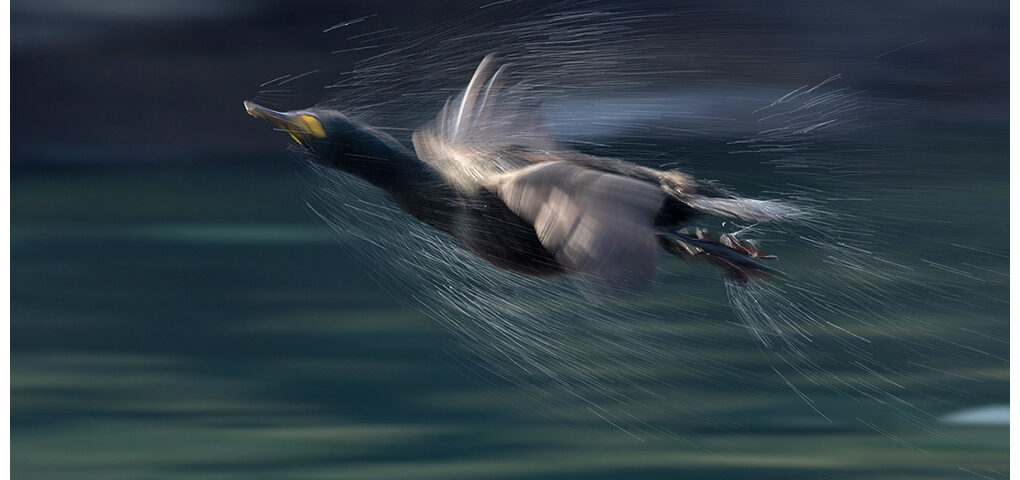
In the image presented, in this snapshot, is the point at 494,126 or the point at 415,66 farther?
the point at 415,66

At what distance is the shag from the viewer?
1.33m

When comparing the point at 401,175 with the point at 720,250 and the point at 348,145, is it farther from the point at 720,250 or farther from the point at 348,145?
the point at 720,250

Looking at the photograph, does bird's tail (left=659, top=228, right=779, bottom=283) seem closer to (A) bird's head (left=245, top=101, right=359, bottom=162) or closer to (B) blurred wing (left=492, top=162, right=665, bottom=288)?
(B) blurred wing (left=492, top=162, right=665, bottom=288)

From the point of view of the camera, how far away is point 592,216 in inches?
52.3

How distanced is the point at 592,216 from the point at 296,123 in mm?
465

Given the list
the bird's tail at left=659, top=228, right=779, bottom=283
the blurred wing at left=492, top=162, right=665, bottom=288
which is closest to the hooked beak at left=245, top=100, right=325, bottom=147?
the blurred wing at left=492, top=162, right=665, bottom=288

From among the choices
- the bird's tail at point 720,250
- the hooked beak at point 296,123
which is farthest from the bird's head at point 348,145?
the bird's tail at point 720,250

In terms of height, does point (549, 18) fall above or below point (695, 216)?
above

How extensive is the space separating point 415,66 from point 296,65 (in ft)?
0.74

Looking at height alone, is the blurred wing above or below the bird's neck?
below

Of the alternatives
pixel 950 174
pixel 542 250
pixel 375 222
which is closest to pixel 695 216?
pixel 542 250

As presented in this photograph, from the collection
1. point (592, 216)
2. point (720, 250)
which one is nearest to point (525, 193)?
point (592, 216)

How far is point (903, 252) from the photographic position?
1.79 meters

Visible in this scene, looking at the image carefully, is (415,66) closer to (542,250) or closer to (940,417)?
(542,250)
